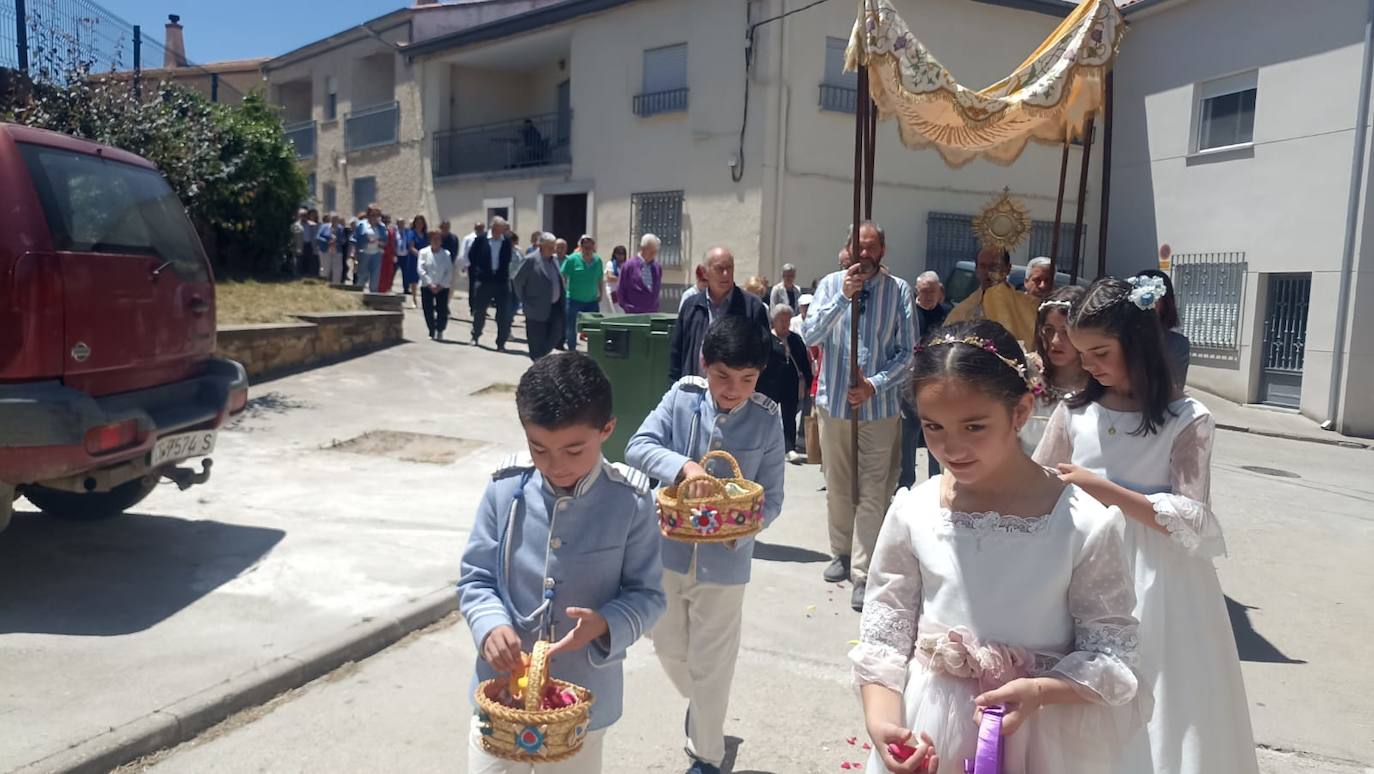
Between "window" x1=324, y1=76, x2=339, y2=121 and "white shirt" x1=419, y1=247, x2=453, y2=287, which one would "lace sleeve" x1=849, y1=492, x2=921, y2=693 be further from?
"window" x1=324, y1=76, x2=339, y2=121

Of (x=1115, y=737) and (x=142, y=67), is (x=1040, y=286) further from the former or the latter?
(x=142, y=67)

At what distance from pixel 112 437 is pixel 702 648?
3.13 metres

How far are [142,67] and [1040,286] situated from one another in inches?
378

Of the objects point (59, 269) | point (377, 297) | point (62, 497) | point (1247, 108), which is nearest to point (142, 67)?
point (377, 297)

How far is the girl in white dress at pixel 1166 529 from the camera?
2971 mm

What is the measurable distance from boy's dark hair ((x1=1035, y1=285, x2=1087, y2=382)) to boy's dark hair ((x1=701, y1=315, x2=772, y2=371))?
40.0 inches

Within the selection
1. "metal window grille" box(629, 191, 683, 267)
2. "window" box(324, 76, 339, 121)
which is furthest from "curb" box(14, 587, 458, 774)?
"window" box(324, 76, 339, 121)

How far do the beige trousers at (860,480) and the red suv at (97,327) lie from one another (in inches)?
139

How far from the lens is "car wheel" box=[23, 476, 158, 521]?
5.97m

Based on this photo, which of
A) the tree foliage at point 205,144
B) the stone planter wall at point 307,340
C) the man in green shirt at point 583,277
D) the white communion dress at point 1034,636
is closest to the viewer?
the white communion dress at point 1034,636

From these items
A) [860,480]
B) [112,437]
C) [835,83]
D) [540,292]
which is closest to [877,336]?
[860,480]

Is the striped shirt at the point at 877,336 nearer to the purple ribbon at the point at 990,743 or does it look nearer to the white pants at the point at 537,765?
the white pants at the point at 537,765

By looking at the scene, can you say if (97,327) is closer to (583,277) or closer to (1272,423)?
(583,277)

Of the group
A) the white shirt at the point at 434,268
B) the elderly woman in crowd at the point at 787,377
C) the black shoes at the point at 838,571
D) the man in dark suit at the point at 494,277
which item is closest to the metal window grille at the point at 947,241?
the man in dark suit at the point at 494,277
